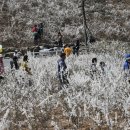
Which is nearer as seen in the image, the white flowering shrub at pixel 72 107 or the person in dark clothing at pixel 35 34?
the white flowering shrub at pixel 72 107

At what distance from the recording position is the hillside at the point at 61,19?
50.2 m

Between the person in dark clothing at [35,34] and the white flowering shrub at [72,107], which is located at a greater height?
the white flowering shrub at [72,107]

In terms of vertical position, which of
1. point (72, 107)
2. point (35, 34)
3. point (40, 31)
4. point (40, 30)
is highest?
point (72, 107)

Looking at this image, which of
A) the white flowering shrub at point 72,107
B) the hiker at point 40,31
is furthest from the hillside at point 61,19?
the white flowering shrub at point 72,107

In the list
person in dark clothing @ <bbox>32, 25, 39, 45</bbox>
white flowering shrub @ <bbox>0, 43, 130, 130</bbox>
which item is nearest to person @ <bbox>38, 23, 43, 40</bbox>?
person in dark clothing @ <bbox>32, 25, 39, 45</bbox>

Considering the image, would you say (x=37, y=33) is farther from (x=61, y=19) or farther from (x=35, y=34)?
(x=61, y=19)

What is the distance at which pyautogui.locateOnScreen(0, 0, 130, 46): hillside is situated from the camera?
50.2 m

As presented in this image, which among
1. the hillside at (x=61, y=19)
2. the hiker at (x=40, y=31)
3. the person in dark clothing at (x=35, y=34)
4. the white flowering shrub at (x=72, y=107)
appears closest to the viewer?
the white flowering shrub at (x=72, y=107)

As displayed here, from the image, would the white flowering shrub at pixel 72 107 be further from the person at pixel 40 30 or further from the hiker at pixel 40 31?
the person at pixel 40 30

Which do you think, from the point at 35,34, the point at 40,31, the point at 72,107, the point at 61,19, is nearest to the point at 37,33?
the point at 35,34

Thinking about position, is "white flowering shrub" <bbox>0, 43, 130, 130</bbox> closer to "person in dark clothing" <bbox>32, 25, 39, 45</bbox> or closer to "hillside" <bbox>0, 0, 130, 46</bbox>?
"person in dark clothing" <bbox>32, 25, 39, 45</bbox>

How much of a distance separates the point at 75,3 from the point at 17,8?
7.21 m

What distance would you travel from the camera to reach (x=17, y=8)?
5544 cm

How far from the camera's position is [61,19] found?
178 feet
